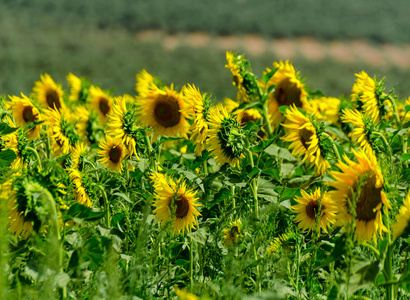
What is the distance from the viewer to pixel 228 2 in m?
26.6

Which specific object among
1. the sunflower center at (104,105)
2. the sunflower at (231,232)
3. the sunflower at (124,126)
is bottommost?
the sunflower at (231,232)

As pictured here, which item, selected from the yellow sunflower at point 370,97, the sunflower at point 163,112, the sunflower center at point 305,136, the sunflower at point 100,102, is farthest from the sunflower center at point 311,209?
the sunflower at point 100,102

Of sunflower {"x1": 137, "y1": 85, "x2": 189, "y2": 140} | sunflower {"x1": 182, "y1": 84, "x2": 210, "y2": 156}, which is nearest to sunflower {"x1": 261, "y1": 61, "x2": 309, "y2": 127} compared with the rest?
sunflower {"x1": 137, "y1": 85, "x2": 189, "y2": 140}

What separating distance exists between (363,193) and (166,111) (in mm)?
1368

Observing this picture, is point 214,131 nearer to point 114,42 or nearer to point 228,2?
point 114,42

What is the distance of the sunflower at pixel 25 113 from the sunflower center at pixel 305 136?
1.47m

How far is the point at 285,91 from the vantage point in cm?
323

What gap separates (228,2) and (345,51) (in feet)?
26.5

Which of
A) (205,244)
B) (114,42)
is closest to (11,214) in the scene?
(205,244)

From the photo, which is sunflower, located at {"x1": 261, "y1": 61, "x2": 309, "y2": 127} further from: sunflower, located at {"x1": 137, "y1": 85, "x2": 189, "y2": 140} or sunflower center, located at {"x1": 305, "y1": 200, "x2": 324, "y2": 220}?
sunflower center, located at {"x1": 305, "y1": 200, "x2": 324, "y2": 220}

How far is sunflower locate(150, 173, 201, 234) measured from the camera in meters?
2.18

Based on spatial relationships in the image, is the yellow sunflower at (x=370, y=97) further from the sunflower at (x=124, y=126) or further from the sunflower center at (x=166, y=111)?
Result: the sunflower at (x=124, y=126)

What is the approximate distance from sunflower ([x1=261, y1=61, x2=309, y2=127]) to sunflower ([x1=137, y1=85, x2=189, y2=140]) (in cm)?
62

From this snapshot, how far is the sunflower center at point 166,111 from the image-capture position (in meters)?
2.82
